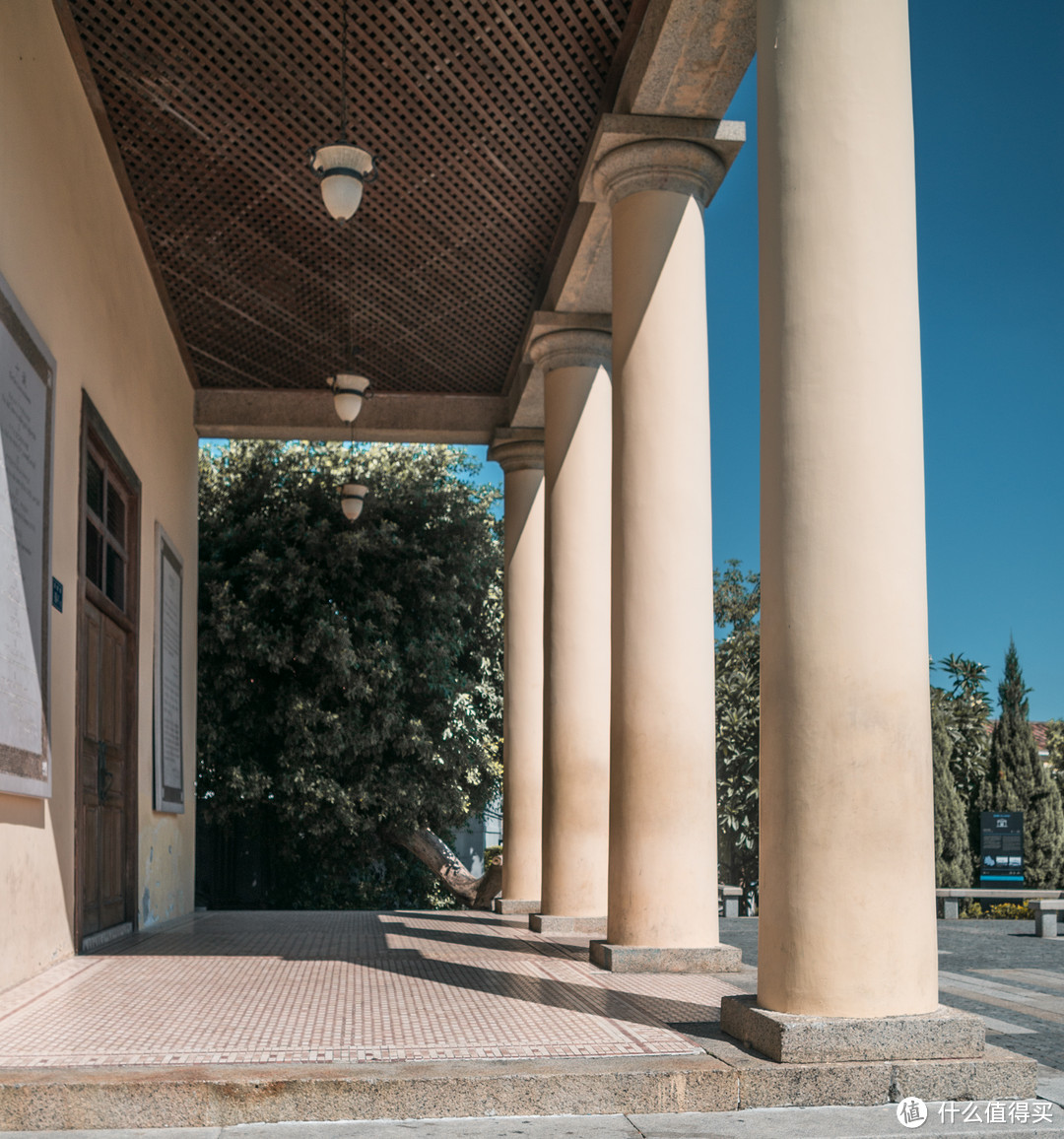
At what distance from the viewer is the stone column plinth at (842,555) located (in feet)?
16.3

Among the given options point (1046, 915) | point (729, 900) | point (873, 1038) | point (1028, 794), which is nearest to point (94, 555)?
point (873, 1038)

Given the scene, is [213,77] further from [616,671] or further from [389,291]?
[616,671]

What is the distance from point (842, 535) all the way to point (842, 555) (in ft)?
0.27

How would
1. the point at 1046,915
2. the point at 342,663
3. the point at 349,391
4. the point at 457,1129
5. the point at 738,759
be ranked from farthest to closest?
the point at 738,759 < the point at 342,663 < the point at 1046,915 < the point at 349,391 < the point at 457,1129

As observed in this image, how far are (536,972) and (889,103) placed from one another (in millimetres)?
5431

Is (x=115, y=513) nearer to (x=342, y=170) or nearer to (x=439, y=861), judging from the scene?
Result: (x=342, y=170)

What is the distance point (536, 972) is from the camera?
26.2 feet

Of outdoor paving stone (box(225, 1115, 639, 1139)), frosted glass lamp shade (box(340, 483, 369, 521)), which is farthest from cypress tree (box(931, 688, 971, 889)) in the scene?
outdoor paving stone (box(225, 1115, 639, 1139))

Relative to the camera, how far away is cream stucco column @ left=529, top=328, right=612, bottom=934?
11.6 m

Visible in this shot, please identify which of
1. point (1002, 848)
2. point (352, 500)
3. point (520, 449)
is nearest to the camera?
point (520, 449)

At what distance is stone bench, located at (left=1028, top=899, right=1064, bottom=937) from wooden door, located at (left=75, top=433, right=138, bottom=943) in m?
10.5

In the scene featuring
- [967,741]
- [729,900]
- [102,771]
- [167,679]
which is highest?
[167,679]

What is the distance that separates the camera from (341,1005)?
21.0 feet

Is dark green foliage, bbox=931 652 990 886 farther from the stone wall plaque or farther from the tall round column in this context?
the tall round column
